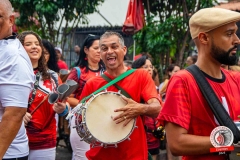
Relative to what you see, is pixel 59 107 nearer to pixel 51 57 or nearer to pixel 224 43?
pixel 51 57

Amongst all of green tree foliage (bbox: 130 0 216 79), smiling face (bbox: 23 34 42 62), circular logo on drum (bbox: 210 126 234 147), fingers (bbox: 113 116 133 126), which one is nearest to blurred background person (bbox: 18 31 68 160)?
smiling face (bbox: 23 34 42 62)

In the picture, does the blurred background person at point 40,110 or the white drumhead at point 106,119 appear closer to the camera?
the white drumhead at point 106,119

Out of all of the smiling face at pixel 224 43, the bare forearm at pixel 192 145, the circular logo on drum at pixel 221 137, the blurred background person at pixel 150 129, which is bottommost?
the blurred background person at pixel 150 129

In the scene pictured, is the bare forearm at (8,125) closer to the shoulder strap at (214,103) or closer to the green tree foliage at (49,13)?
the shoulder strap at (214,103)

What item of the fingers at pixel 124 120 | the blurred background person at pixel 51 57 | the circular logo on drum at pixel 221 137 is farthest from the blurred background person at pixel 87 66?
the circular logo on drum at pixel 221 137

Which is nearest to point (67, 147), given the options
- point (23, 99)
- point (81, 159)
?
point (81, 159)

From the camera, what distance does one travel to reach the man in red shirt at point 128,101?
16.2 feet

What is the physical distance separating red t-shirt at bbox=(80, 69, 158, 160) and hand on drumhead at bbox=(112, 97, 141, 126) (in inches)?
8.5

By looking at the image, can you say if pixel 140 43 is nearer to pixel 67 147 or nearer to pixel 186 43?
pixel 186 43

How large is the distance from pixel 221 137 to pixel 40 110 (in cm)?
332

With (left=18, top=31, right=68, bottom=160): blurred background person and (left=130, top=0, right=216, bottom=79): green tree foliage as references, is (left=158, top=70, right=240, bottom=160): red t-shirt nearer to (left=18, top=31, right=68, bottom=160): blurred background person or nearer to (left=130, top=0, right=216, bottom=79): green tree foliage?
(left=18, top=31, right=68, bottom=160): blurred background person

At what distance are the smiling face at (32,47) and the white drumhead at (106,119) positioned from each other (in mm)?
1536

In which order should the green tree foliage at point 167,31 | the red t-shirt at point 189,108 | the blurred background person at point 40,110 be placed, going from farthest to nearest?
the green tree foliage at point 167,31 → the blurred background person at point 40,110 → the red t-shirt at point 189,108

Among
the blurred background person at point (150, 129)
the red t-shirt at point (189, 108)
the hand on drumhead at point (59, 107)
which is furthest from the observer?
the blurred background person at point (150, 129)
